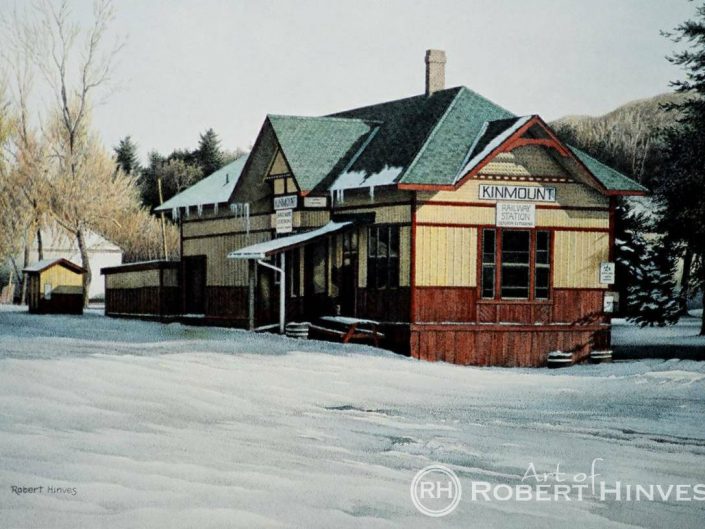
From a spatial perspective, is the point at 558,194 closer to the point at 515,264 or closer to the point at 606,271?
the point at 515,264

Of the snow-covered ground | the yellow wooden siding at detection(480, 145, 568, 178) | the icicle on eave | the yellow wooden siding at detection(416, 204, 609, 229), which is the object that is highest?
the yellow wooden siding at detection(480, 145, 568, 178)

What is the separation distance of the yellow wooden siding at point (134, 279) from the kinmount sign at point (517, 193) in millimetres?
13002

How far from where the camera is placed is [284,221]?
27594 millimetres

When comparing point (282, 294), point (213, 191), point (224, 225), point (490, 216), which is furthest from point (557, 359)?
point (213, 191)

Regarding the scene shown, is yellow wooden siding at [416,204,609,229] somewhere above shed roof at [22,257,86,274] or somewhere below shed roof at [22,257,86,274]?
above

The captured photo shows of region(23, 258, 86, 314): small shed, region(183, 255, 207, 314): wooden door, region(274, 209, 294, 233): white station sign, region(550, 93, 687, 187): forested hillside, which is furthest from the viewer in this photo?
region(550, 93, 687, 187): forested hillside

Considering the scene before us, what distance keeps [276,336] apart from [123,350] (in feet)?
17.3

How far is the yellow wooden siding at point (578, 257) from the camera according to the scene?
24.8 m

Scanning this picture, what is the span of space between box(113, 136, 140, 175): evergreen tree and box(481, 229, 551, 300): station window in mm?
47458

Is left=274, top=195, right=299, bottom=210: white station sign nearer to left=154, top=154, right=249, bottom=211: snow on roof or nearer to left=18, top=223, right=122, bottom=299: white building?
left=154, top=154, right=249, bottom=211: snow on roof

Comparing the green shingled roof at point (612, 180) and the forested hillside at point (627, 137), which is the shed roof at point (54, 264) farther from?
the forested hillside at point (627, 137)

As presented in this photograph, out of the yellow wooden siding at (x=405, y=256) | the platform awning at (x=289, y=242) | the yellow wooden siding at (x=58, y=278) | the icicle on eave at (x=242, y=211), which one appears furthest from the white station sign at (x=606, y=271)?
the yellow wooden siding at (x=58, y=278)

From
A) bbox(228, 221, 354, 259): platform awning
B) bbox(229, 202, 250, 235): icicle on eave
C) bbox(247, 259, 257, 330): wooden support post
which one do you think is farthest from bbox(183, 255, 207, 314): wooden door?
bbox(228, 221, 354, 259): platform awning

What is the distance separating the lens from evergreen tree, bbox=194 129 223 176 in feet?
221
